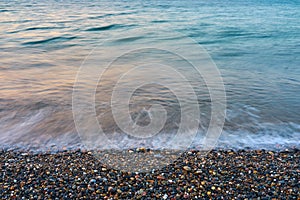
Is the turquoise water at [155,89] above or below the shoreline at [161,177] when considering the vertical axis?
below

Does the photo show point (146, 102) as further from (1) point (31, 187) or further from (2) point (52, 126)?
(1) point (31, 187)

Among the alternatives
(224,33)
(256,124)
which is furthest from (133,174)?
(224,33)

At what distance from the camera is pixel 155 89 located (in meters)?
7.75

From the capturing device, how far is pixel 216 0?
1542 inches

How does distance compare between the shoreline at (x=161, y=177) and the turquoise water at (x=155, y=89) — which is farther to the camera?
the turquoise water at (x=155, y=89)

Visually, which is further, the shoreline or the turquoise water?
the turquoise water

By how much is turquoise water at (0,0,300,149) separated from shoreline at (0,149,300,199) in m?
0.57

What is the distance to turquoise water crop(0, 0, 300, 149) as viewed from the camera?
5.26 metres

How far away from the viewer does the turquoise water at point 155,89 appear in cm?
526

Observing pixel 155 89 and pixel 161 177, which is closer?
pixel 161 177

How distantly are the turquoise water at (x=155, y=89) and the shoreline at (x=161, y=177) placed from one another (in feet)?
1.86

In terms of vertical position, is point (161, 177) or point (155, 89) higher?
point (161, 177)

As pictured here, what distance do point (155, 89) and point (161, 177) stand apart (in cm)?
417

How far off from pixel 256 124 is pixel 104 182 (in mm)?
3338
